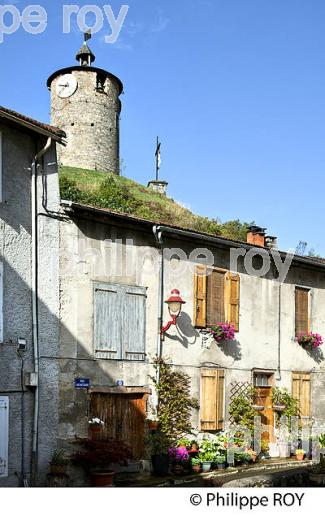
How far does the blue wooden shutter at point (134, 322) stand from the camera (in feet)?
46.9

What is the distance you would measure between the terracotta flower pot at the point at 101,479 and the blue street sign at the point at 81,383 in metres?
1.60

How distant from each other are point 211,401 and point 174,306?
253 cm

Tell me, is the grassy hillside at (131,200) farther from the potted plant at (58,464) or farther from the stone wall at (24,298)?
the potted plant at (58,464)

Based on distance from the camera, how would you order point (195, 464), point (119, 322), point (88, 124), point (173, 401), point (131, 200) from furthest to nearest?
1. point (88, 124)
2. point (131, 200)
3. point (173, 401)
4. point (195, 464)
5. point (119, 322)

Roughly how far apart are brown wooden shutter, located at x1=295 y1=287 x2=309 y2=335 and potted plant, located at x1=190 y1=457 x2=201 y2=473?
205 inches

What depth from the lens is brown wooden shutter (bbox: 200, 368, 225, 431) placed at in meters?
15.6

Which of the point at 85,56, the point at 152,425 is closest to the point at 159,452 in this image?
the point at 152,425

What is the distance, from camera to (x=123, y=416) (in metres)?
14.0

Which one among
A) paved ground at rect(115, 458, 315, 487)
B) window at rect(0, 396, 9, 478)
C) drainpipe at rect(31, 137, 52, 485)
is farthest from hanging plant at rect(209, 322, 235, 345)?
window at rect(0, 396, 9, 478)

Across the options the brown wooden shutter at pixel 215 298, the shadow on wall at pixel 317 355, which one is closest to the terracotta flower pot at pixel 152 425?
the brown wooden shutter at pixel 215 298

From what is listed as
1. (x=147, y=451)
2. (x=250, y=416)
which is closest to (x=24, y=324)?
(x=147, y=451)

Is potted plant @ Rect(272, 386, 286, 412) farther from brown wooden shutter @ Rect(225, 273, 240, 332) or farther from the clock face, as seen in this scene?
the clock face

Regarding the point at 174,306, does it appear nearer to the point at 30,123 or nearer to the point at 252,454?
the point at 252,454

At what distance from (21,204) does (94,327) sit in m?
2.82
